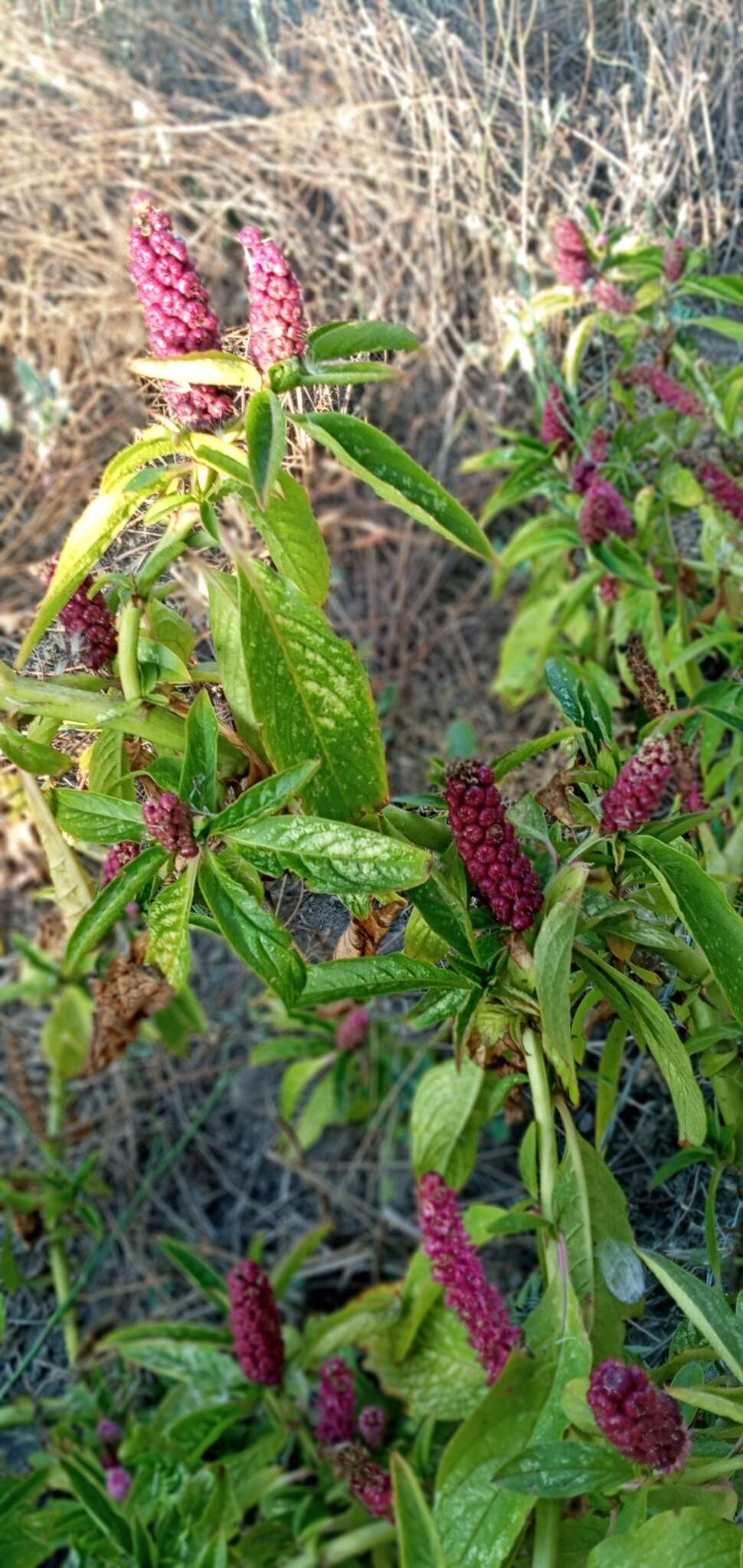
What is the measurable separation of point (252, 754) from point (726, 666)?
932mm

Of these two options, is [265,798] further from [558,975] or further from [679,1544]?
[679,1544]

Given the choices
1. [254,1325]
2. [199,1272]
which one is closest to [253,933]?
[254,1325]

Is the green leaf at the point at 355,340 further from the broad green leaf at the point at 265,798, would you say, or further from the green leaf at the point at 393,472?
the broad green leaf at the point at 265,798

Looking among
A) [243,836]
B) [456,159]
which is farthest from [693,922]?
[456,159]

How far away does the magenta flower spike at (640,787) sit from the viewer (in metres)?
0.60

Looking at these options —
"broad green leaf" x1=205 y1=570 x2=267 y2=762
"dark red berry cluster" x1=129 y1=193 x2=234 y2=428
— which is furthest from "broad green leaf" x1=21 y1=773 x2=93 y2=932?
"dark red berry cluster" x1=129 y1=193 x2=234 y2=428

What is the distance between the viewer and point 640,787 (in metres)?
0.60

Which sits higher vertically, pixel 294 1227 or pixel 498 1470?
pixel 498 1470

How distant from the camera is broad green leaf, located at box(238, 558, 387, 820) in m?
0.59

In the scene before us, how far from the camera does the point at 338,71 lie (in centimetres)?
196

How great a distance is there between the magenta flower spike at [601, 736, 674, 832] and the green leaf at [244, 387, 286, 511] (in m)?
0.24

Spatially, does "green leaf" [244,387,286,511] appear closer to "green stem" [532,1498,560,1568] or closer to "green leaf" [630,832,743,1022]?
"green leaf" [630,832,743,1022]

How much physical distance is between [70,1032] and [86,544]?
1.02 metres

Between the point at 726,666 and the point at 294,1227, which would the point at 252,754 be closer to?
the point at 726,666
